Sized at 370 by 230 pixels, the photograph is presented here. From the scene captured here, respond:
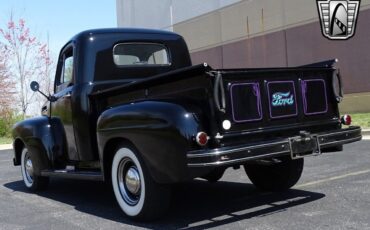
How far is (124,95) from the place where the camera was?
5.62 meters

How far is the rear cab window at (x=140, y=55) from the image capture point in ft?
21.9

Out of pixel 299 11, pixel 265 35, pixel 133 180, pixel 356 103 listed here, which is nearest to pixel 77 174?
pixel 133 180

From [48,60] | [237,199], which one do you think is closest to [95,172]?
[237,199]

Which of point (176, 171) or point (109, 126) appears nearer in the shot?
point (176, 171)

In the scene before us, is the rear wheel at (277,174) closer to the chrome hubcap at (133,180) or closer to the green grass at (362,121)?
the chrome hubcap at (133,180)

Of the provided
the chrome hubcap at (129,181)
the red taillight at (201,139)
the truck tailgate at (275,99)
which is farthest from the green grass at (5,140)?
the red taillight at (201,139)

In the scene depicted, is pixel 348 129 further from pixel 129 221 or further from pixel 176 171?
pixel 129 221

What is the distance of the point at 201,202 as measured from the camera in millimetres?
6078

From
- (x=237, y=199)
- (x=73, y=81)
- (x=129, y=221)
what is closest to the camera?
(x=129, y=221)

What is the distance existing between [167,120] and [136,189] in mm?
945

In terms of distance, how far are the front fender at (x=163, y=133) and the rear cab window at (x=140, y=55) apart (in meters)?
1.65

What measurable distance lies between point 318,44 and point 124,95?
16.8 meters

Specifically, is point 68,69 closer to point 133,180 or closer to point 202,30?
point 133,180

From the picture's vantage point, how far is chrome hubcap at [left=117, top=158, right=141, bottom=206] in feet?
17.0
